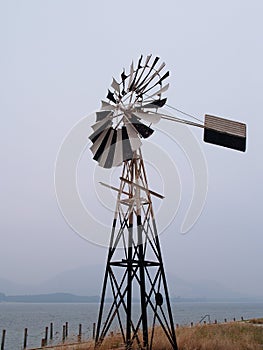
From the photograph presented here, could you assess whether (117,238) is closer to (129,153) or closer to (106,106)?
(129,153)

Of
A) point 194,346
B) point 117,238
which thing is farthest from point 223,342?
point 117,238

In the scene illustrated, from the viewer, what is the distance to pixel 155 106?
11828 mm

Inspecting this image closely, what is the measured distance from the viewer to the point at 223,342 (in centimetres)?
1262

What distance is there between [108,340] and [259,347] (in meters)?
4.82

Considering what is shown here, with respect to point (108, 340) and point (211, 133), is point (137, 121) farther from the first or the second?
point (108, 340)

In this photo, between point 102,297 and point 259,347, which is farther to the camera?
point 259,347

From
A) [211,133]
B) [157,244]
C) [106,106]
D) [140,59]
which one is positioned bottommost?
[157,244]

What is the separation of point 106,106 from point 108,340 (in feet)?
22.9

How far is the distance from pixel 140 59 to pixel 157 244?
18.8 ft

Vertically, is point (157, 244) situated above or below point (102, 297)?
above

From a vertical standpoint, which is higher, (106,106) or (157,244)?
(106,106)

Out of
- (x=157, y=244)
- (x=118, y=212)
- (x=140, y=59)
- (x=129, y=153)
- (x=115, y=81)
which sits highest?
(x=140, y=59)

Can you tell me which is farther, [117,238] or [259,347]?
[259,347]

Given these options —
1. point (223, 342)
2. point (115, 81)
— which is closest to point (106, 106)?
point (115, 81)
